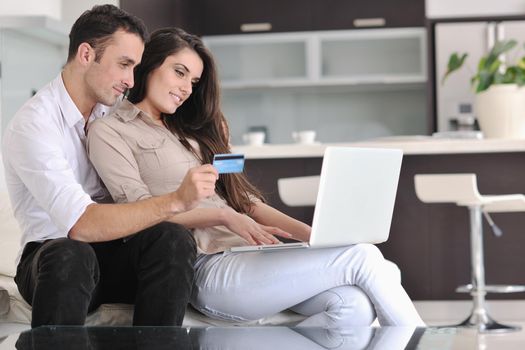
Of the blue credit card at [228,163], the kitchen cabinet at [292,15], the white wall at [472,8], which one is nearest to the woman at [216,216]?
the blue credit card at [228,163]

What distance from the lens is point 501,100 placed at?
17.7ft

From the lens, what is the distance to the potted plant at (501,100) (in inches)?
211

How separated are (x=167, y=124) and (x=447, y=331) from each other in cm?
120

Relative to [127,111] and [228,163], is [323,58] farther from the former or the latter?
[228,163]

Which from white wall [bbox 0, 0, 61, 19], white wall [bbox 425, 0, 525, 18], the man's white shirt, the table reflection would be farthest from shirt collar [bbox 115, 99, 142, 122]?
white wall [bbox 425, 0, 525, 18]

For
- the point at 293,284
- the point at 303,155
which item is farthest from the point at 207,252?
the point at 303,155

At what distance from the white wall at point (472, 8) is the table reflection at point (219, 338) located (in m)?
6.16

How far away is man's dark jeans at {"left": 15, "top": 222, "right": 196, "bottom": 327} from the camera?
205cm

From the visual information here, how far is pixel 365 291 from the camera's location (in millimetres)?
2221

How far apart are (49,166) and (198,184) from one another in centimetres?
40

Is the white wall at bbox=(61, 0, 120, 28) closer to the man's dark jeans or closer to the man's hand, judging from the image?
the man's dark jeans

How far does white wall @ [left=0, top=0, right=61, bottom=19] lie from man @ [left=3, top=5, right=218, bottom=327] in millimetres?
2405

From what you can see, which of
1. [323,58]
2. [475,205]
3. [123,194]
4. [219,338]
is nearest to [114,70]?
[123,194]

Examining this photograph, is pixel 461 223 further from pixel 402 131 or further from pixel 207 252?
pixel 207 252
